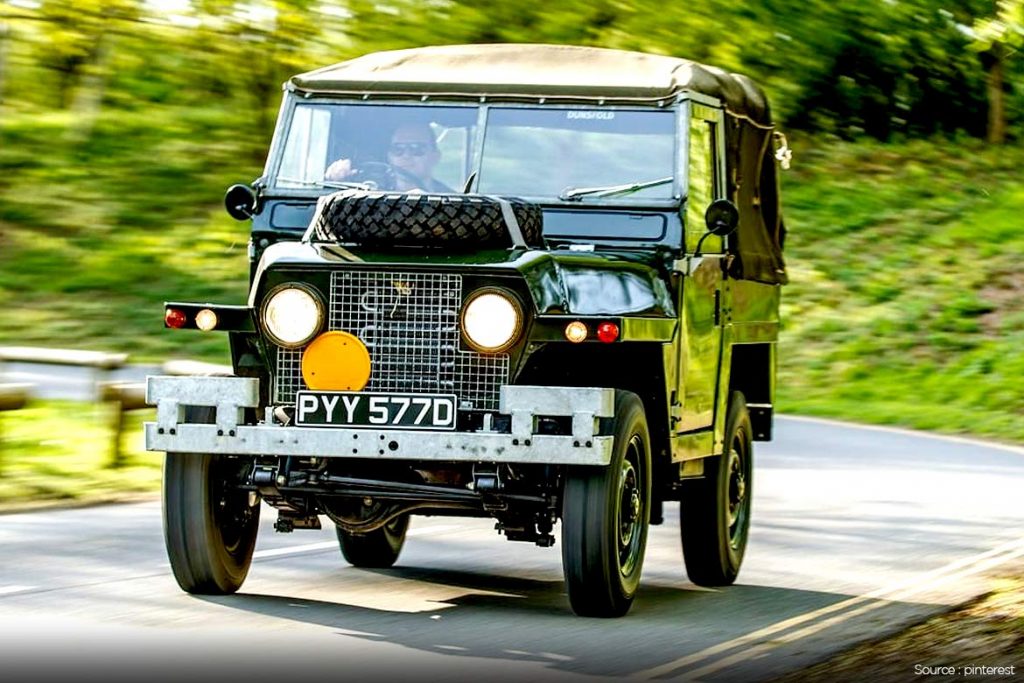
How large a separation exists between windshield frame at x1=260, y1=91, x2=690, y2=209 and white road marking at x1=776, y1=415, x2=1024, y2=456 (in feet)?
36.3

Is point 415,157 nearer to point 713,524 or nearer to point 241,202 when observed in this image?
point 241,202

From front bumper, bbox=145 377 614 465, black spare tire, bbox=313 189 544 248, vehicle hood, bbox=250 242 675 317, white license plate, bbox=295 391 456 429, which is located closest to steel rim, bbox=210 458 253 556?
front bumper, bbox=145 377 614 465

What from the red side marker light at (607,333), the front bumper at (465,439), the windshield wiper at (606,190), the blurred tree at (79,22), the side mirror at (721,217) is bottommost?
Answer: the front bumper at (465,439)

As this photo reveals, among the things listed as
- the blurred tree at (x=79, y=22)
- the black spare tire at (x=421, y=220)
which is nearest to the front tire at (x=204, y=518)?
the black spare tire at (x=421, y=220)

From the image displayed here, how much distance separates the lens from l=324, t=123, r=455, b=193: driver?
1030cm

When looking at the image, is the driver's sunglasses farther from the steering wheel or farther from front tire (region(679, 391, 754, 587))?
front tire (region(679, 391, 754, 587))

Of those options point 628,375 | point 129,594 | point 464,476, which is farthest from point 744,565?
point 129,594

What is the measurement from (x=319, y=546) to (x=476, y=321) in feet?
10.9

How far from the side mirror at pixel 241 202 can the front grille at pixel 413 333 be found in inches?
55.2

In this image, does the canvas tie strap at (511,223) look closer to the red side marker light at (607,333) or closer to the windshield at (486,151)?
the red side marker light at (607,333)

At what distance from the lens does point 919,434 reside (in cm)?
2272

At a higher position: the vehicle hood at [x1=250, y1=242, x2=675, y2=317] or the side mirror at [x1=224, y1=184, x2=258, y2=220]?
the side mirror at [x1=224, y1=184, x2=258, y2=220]

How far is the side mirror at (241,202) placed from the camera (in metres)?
10.2

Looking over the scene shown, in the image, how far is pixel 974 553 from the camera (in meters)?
12.4
